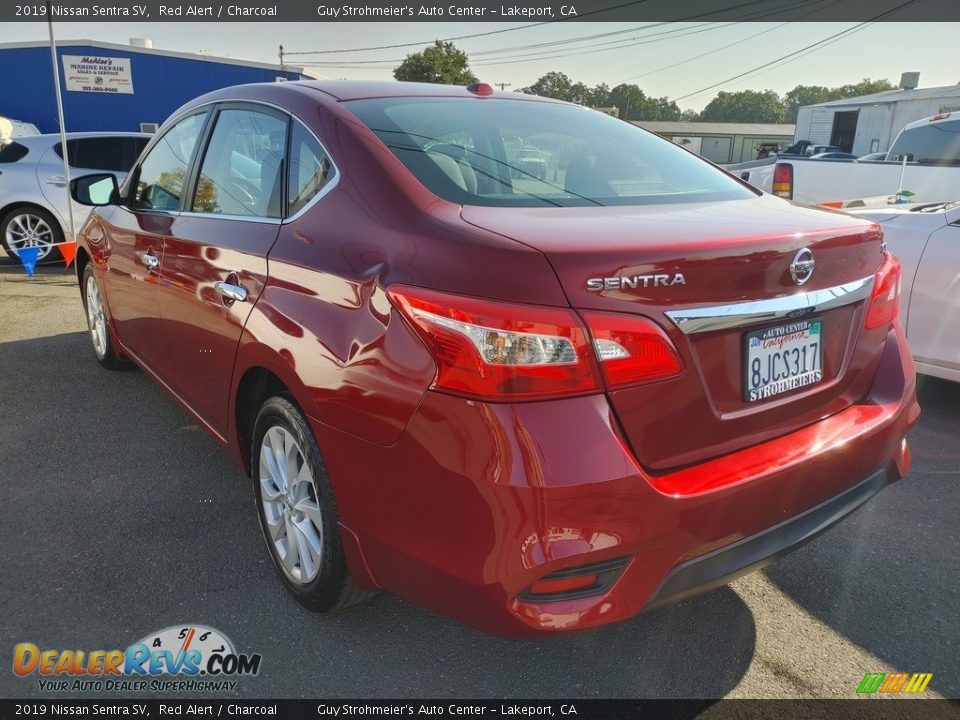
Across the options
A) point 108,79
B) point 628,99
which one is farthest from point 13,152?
point 628,99

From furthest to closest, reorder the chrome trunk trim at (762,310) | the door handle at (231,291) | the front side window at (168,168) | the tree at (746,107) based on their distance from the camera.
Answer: the tree at (746,107)
the front side window at (168,168)
the door handle at (231,291)
the chrome trunk trim at (762,310)

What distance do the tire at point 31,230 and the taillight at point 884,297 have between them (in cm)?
927

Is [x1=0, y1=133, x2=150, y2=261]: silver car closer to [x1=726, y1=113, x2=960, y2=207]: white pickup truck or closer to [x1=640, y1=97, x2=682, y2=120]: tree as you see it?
[x1=726, y1=113, x2=960, y2=207]: white pickup truck

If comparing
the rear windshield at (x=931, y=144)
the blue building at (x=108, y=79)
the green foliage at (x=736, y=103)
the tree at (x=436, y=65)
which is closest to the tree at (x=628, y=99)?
the green foliage at (x=736, y=103)

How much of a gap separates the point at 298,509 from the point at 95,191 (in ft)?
8.61

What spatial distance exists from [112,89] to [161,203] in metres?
21.0

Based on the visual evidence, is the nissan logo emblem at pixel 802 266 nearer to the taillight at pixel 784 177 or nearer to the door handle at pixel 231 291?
the door handle at pixel 231 291

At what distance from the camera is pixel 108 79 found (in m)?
20.8

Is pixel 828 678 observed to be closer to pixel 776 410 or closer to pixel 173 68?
pixel 776 410

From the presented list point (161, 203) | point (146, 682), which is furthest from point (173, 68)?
point (146, 682)

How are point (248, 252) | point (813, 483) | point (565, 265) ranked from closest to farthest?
point (565, 265)
point (813, 483)
point (248, 252)

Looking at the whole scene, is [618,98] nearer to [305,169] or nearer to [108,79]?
[108,79]

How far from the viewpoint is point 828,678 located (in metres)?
2.14

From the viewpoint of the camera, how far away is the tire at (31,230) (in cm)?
862
